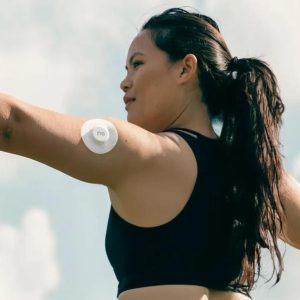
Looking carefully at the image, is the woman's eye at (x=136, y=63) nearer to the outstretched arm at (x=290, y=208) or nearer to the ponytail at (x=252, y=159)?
the ponytail at (x=252, y=159)

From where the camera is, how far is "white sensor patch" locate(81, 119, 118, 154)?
15.5ft

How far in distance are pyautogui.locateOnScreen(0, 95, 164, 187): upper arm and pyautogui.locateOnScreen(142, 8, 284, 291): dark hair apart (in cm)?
55

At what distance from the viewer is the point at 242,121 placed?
5.38 meters

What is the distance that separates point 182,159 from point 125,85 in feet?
2.44

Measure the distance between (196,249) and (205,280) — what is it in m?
0.16

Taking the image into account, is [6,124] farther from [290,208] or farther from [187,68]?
[290,208]

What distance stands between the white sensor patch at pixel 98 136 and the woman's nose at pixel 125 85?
2.76ft

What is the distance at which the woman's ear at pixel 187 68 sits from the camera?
556 centimetres

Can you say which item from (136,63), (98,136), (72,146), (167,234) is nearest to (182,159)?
(167,234)

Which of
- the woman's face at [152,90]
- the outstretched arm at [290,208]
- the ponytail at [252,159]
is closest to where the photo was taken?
the ponytail at [252,159]

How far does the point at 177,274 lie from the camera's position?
16.4 ft

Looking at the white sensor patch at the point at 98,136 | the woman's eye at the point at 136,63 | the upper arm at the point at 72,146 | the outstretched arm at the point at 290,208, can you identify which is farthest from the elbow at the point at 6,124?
the outstretched arm at the point at 290,208

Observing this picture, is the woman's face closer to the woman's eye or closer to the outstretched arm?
the woman's eye

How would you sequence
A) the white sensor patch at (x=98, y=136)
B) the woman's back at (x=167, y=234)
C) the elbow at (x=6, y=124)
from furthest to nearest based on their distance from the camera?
1. the woman's back at (x=167, y=234)
2. the white sensor patch at (x=98, y=136)
3. the elbow at (x=6, y=124)
